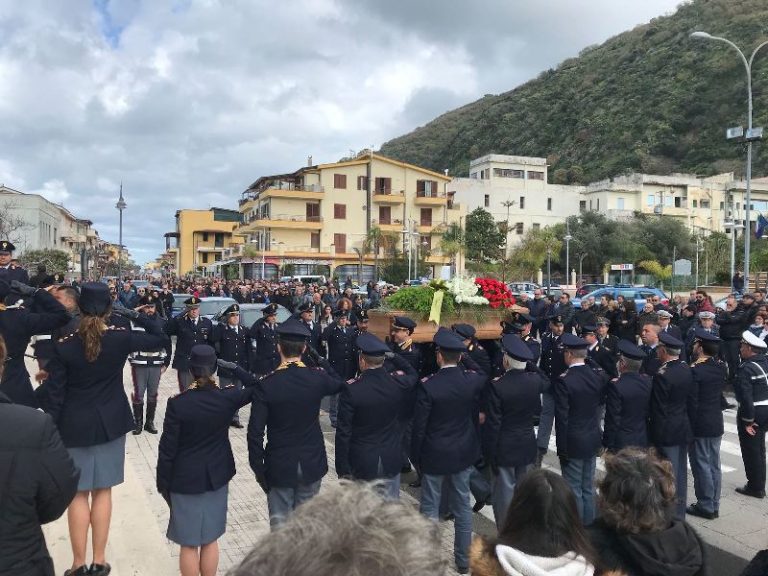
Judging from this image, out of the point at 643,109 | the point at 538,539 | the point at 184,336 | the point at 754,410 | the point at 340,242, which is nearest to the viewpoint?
the point at 538,539

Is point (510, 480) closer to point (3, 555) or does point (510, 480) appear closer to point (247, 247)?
point (3, 555)

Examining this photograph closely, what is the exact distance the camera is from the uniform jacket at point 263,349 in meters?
9.62

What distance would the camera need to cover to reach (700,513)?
19.8 ft

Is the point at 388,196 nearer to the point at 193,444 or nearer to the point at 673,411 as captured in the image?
the point at 673,411

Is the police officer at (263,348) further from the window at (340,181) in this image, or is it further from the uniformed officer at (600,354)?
the window at (340,181)

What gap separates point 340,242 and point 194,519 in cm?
4975

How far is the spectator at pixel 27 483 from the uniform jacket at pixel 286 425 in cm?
169

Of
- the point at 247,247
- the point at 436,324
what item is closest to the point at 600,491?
the point at 436,324

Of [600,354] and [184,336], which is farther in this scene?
[184,336]

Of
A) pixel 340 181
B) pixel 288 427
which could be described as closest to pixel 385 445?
pixel 288 427

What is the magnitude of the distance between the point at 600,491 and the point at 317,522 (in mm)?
2170

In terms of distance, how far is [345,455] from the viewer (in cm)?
479

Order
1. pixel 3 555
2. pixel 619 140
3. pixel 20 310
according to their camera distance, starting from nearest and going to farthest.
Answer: pixel 3 555 < pixel 20 310 < pixel 619 140

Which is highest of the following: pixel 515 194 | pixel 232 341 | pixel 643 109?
pixel 643 109
